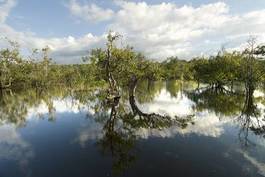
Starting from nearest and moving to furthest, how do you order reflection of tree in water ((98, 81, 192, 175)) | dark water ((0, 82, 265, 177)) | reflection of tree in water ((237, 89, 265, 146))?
dark water ((0, 82, 265, 177))
reflection of tree in water ((98, 81, 192, 175))
reflection of tree in water ((237, 89, 265, 146))

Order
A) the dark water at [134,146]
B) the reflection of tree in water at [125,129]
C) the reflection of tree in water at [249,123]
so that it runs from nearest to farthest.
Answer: the dark water at [134,146] < the reflection of tree in water at [125,129] < the reflection of tree in water at [249,123]

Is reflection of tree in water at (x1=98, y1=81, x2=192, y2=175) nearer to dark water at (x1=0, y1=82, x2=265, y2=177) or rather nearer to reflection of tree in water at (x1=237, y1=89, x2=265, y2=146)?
dark water at (x1=0, y1=82, x2=265, y2=177)

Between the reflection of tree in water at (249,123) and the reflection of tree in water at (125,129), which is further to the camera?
the reflection of tree in water at (249,123)

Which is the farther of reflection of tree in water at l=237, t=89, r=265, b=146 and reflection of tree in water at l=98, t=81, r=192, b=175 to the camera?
reflection of tree in water at l=237, t=89, r=265, b=146

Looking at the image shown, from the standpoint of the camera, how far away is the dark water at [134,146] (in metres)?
15.1

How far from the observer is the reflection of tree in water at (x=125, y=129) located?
16703 mm

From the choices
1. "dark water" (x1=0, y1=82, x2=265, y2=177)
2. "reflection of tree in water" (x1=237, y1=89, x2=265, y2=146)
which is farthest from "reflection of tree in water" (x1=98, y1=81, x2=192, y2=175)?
"reflection of tree in water" (x1=237, y1=89, x2=265, y2=146)

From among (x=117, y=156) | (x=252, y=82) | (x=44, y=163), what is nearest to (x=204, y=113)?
(x=117, y=156)

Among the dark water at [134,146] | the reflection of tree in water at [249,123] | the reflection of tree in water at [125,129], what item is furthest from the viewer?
the reflection of tree in water at [249,123]

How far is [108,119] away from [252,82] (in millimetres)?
43141

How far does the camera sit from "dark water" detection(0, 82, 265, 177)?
15062mm

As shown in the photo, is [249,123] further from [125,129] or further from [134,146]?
[134,146]

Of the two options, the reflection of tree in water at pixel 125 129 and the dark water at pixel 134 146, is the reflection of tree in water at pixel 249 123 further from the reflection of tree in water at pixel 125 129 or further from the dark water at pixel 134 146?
the reflection of tree in water at pixel 125 129

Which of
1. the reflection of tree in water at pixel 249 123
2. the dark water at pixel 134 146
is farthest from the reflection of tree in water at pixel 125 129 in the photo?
the reflection of tree in water at pixel 249 123
